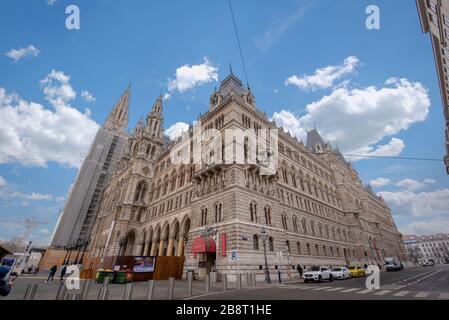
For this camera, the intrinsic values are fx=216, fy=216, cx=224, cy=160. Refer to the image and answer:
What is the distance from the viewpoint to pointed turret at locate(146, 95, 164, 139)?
5442 centimetres

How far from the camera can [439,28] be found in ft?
56.6

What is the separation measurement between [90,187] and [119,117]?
3643cm

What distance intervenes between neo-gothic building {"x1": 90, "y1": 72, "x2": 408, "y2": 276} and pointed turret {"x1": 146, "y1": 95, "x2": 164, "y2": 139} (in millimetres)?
260

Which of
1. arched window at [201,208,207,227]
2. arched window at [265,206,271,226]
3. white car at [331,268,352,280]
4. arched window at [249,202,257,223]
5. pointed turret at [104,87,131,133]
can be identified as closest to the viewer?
white car at [331,268,352,280]

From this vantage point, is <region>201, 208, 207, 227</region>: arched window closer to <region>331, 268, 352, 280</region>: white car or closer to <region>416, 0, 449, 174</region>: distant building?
<region>331, 268, 352, 280</region>: white car

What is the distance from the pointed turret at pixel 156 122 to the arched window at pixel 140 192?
44.9ft

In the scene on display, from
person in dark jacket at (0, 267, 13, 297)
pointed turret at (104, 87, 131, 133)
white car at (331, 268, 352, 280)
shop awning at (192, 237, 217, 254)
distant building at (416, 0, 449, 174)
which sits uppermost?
pointed turret at (104, 87, 131, 133)

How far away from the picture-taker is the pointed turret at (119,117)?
8904 centimetres

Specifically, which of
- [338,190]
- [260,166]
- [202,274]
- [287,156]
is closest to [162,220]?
[202,274]

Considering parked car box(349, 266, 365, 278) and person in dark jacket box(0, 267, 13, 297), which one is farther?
parked car box(349, 266, 365, 278)

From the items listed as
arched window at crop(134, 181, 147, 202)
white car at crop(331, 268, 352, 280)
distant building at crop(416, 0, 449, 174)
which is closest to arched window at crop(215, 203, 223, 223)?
white car at crop(331, 268, 352, 280)

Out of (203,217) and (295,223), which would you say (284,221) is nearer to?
(295,223)

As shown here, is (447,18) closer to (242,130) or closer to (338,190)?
(242,130)
